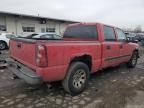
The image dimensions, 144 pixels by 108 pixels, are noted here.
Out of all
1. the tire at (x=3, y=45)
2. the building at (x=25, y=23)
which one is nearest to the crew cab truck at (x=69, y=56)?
the tire at (x=3, y=45)

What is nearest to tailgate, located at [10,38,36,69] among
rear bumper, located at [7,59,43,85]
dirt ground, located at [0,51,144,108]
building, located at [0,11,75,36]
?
rear bumper, located at [7,59,43,85]

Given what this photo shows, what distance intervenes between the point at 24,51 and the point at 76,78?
1471 millimetres

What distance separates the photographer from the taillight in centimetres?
313

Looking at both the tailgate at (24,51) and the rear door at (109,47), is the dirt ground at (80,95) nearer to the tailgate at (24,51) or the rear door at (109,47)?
the rear door at (109,47)

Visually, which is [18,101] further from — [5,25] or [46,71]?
[5,25]

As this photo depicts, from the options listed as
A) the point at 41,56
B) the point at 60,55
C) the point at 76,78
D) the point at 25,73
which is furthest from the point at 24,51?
the point at 76,78

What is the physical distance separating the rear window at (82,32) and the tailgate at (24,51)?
82.1 inches

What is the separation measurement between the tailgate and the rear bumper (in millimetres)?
113

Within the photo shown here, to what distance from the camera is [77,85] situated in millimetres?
4105

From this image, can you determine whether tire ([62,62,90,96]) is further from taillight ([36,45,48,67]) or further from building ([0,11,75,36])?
building ([0,11,75,36])

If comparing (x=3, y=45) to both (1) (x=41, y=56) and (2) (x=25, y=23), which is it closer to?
(2) (x=25, y=23)

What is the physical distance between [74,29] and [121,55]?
208 centimetres

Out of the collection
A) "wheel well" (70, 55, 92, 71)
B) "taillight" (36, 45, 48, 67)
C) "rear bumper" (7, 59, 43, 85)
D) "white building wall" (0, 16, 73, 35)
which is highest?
"white building wall" (0, 16, 73, 35)

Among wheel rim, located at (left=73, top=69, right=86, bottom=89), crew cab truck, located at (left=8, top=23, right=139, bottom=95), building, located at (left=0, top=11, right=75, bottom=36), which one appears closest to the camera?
crew cab truck, located at (left=8, top=23, right=139, bottom=95)
